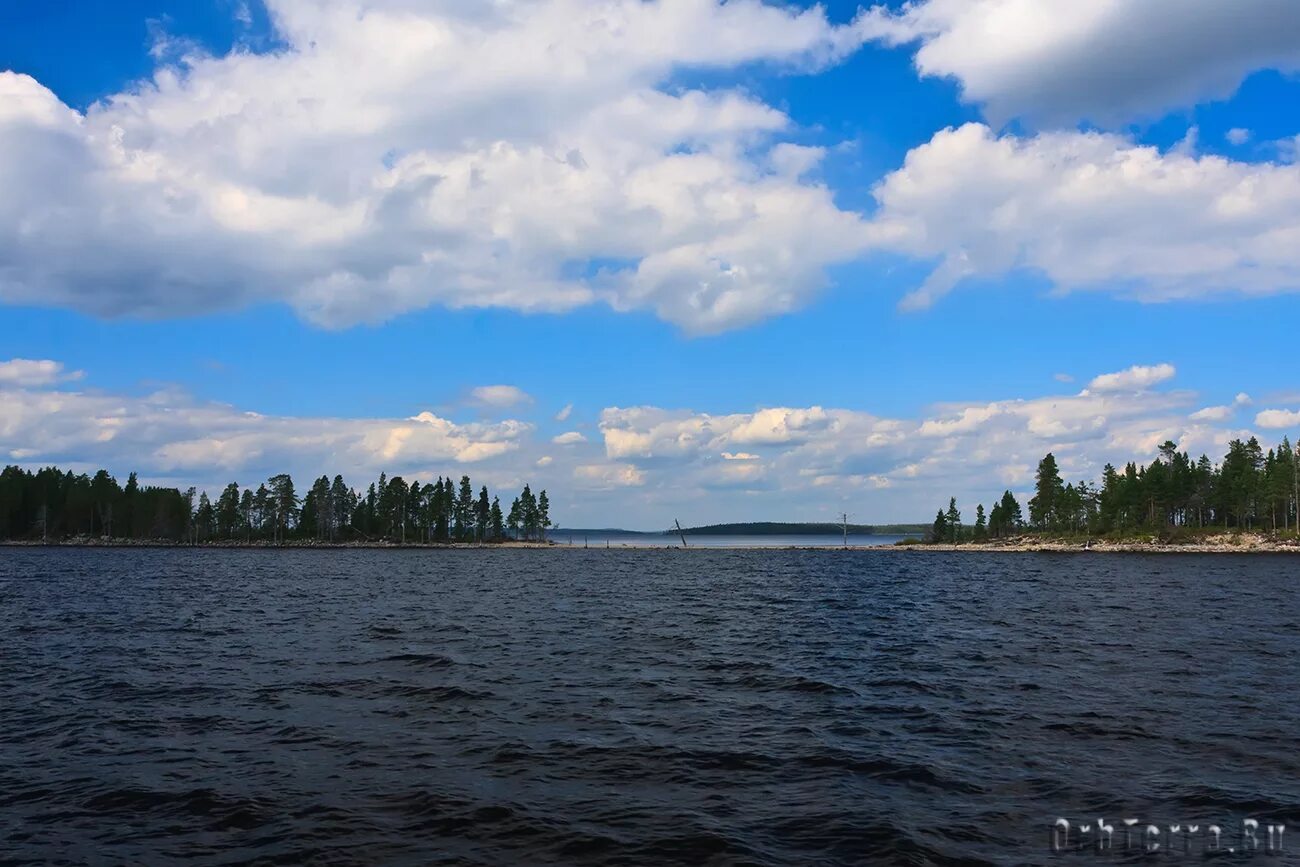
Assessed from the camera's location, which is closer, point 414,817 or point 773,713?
point 414,817

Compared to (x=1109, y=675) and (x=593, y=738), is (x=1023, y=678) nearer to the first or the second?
(x=1109, y=675)

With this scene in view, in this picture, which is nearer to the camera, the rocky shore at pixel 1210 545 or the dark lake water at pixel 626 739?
the dark lake water at pixel 626 739

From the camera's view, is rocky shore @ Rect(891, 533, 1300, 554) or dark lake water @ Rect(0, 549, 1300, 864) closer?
dark lake water @ Rect(0, 549, 1300, 864)

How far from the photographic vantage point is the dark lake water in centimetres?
1429

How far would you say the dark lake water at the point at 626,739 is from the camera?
14.3 m

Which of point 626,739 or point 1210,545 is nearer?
point 626,739

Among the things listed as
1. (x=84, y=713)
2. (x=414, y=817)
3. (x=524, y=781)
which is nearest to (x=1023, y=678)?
(x=524, y=781)

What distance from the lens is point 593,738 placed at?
68.5ft

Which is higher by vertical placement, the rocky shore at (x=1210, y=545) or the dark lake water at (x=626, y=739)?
the dark lake water at (x=626, y=739)

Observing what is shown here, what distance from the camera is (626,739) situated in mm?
20844

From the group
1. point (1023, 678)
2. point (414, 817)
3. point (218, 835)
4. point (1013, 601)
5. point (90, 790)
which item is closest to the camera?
point (218, 835)

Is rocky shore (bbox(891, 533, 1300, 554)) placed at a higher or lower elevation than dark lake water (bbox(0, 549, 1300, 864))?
lower

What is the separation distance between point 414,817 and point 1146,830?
14.1 m

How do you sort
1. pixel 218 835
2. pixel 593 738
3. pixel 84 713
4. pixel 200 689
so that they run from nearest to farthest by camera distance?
pixel 218 835 < pixel 593 738 < pixel 84 713 < pixel 200 689
